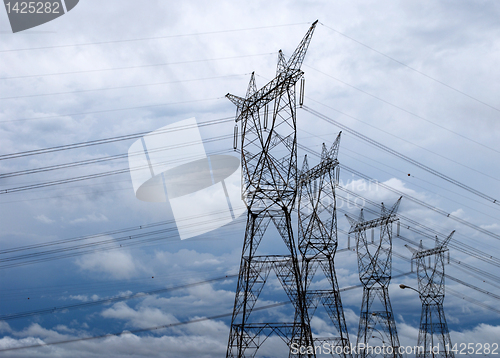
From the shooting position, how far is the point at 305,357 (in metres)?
31.6

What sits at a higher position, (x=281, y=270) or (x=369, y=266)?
(x=369, y=266)

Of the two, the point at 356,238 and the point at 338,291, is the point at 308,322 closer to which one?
the point at 338,291

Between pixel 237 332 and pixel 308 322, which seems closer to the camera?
pixel 237 332

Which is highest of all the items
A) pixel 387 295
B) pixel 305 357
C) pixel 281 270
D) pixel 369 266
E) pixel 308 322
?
pixel 369 266

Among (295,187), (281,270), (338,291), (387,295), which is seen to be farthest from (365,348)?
(295,187)

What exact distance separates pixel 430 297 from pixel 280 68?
35.5 meters

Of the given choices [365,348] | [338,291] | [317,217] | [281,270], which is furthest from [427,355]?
[281,270]

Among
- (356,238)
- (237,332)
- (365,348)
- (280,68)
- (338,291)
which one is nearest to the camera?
(237,332)

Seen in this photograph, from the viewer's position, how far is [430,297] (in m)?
51.3

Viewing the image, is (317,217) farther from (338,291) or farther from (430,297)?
(430,297)

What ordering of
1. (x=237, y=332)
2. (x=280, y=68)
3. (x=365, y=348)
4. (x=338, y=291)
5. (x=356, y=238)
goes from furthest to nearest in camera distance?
1. (x=356, y=238)
2. (x=365, y=348)
3. (x=338, y=291)
4. (x=280, y=68)
5. (x=237, y=332)

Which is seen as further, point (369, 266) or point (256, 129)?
point (369, 266)

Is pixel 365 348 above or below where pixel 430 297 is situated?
below

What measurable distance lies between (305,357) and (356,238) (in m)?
20.4
